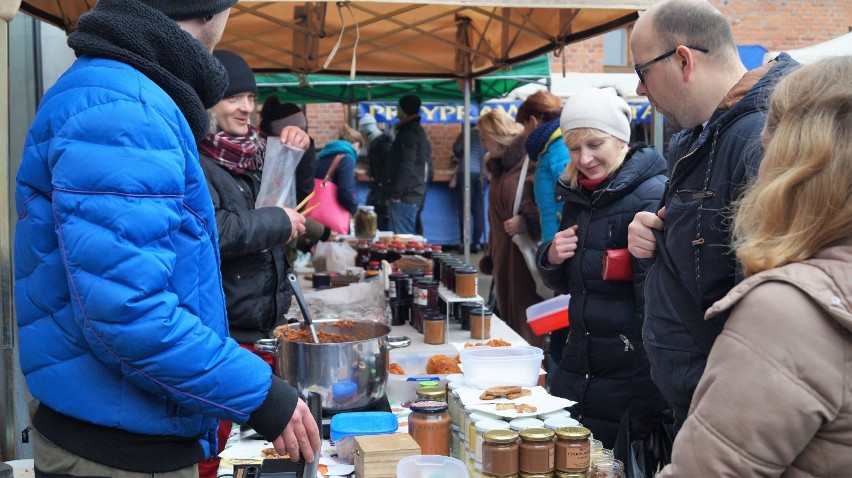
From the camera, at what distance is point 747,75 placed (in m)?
2.07

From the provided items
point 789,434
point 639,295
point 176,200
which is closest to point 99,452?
point 176,200

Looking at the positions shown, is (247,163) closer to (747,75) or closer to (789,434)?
(747,75)

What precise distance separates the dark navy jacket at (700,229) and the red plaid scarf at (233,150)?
5.77ft

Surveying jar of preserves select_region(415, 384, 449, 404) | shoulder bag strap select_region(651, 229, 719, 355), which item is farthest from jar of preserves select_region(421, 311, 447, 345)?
shoulder bag strap select_region(651, 229, 719, 355)

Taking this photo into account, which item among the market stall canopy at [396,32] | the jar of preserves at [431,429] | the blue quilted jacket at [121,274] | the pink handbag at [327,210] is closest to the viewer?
the blue quilted jacket at [121,274]

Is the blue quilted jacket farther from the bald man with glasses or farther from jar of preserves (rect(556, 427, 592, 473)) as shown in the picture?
the bald man with glasses

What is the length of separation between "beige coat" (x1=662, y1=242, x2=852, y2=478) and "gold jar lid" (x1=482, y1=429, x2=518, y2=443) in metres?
0.71

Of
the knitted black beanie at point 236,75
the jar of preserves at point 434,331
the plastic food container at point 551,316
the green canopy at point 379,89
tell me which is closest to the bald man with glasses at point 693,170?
the plastic food container at point 551,316

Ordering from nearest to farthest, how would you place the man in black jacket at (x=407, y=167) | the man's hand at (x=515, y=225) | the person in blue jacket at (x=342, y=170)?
the man's hand at (x=515, y=225) < the person in blue jacket at (x=342, y=170) < the man in black jacket at (x=407, y=167)

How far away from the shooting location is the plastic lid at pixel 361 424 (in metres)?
2.26

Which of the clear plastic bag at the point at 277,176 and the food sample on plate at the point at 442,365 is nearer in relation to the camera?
the food sample on plate at the point at 442,365

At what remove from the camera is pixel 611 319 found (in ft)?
10.5

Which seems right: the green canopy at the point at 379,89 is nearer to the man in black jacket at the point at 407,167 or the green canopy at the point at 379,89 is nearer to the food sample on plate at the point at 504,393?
the man in black jacket at the point at 407,167

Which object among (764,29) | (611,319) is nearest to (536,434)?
(611,319)
